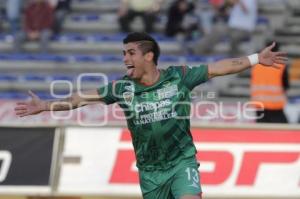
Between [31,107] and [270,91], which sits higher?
[31,107]

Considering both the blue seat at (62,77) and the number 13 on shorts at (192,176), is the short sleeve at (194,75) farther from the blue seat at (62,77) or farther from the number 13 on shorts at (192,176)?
the blue seat at (62,77)

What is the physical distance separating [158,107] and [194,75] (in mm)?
440

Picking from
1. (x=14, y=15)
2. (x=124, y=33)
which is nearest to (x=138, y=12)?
(x=124, y=33)

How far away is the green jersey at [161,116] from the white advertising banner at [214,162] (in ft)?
10.5

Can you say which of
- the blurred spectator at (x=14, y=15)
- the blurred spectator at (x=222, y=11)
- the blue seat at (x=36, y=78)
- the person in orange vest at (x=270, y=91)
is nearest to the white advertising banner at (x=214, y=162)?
the person in orange vest at (x=270, y=91)

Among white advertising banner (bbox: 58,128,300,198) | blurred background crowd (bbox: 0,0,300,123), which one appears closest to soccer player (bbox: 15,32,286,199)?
white advertising banner (bbox: 58,128,300,198)

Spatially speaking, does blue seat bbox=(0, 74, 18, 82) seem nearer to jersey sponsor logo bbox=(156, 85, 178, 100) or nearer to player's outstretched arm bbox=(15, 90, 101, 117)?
player's outstretched arm bbox=(15, 90, 101, 117)

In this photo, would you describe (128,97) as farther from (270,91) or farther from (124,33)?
(124,33)

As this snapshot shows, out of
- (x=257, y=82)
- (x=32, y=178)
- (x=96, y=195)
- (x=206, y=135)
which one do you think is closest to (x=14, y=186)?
(x=32, y=178)

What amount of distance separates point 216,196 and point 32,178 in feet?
7.37

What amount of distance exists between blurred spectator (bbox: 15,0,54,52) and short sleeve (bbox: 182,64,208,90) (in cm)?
1102

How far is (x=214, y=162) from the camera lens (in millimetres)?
11508

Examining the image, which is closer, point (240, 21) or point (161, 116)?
point (161, 116)

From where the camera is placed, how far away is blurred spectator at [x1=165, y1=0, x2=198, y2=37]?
59.2ft
